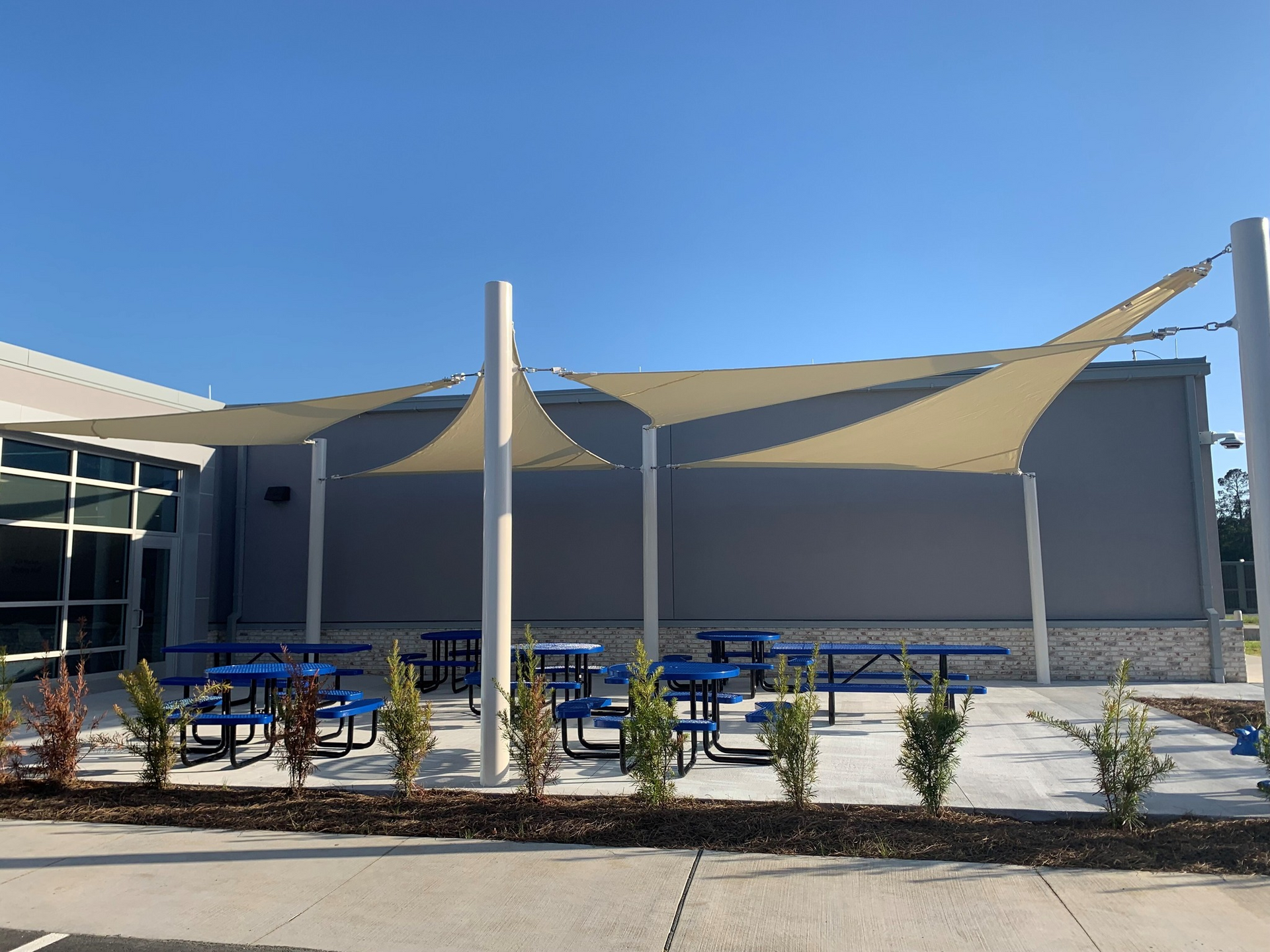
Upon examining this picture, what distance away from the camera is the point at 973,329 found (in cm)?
1161

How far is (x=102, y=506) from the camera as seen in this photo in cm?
976

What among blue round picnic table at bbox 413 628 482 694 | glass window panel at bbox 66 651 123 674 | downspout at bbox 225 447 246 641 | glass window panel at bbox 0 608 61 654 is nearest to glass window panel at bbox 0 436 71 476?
glass window panel at bbox 0 608 61 654

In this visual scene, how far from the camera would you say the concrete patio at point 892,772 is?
461cm

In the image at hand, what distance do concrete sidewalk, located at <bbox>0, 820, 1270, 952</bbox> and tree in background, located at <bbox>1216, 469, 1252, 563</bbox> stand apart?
31173 millimetres

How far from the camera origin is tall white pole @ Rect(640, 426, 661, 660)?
10195 millimetres

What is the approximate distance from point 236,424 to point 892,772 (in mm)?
6116

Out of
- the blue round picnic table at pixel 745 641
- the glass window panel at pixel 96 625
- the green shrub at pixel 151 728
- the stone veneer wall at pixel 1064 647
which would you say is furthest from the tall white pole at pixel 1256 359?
the glass window panel at pixel 96 625

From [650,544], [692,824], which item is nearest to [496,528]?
[692,824]

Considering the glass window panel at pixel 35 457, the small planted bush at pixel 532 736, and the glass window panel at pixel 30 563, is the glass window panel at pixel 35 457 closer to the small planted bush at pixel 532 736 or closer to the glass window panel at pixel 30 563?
the glass window panel at pixel 30 563

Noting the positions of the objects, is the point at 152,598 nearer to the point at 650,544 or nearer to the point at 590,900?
the point at 650,544

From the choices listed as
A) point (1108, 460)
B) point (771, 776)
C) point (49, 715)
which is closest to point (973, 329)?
point (1108, 460)

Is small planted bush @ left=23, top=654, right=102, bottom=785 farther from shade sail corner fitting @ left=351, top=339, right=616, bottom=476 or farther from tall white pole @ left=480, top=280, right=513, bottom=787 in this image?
shade sail corner fitting @ left=351, top=339, right=616, bottom=476

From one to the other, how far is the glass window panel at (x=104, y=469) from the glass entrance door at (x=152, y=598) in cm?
80

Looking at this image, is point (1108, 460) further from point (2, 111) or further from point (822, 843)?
point (2, 111)
